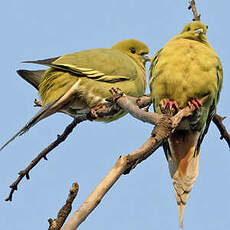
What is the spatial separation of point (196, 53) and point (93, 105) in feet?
5.46

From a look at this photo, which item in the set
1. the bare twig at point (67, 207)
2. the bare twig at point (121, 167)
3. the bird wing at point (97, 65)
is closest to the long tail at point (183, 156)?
the bare twig at point (121, 167)

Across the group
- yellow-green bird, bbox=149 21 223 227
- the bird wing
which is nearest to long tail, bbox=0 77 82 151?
the bird wing

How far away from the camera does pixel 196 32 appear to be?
16.1ft

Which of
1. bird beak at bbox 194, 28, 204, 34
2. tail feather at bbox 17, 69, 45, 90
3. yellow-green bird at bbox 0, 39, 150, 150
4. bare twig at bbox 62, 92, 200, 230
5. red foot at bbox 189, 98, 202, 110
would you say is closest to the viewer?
bare twig at bbox 62, 92, 200, 230

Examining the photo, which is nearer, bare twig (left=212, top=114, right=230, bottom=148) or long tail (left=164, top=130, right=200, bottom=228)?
long tail (left=164, top=130, right=200, bottom=228)

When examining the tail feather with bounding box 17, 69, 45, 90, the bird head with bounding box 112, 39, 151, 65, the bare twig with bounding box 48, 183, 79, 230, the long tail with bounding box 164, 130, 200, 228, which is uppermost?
the bare twig with bounding box 48, 183, 79, 230

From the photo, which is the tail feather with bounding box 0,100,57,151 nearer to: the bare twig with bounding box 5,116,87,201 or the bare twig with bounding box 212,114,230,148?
the bare twig with bounding box 5,116,87,201

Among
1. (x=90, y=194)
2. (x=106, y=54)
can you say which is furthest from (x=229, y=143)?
(x=90, y=194)

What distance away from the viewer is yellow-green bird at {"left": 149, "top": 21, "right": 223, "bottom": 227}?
418 cm

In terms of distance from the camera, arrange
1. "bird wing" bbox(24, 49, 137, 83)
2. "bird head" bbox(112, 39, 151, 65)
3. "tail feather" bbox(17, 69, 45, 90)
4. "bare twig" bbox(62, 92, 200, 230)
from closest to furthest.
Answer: "bare twig" bbox(62, 92, 200, 230) → "bird wing" bbox(24, 49, 137, 83) → "tail feather" bbox(17, 69, 45, 90) → "bird head" bbox(112, 39, 151, 65)

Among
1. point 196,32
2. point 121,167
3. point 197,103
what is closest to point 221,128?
point 197,103

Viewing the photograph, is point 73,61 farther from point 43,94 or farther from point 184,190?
point 184,190

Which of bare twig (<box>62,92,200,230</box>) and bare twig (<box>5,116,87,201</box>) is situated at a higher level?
bare twig (<box>62,92,200,230</box>)

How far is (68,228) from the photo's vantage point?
228 cm
